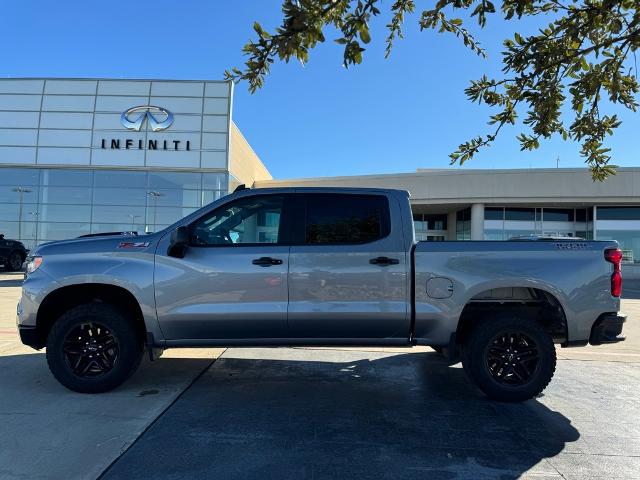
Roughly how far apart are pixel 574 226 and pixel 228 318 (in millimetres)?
28586

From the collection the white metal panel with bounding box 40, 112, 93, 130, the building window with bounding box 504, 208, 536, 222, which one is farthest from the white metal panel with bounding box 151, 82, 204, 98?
the building window with bounding box 504, 208, 536, 222

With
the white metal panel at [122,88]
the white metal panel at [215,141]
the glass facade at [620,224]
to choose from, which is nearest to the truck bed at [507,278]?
the white metal panel at [215,141]

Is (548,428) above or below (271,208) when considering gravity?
below

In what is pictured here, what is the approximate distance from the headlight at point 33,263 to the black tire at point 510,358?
430cm

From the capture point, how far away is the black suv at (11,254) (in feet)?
72.5

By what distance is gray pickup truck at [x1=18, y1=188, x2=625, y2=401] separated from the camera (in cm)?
482

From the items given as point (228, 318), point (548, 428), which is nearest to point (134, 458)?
point (228, 318)

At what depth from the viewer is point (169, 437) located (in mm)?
3914

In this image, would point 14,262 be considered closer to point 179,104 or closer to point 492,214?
point 179,104

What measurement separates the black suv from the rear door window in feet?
71.4

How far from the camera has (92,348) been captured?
16.3ft

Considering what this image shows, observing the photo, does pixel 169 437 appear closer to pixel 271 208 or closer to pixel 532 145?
pixel 271 208

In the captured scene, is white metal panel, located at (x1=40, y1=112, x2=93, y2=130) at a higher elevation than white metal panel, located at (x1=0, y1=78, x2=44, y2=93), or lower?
lower

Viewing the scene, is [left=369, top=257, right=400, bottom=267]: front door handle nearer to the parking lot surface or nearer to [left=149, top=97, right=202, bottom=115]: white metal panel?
the parking lot surface
